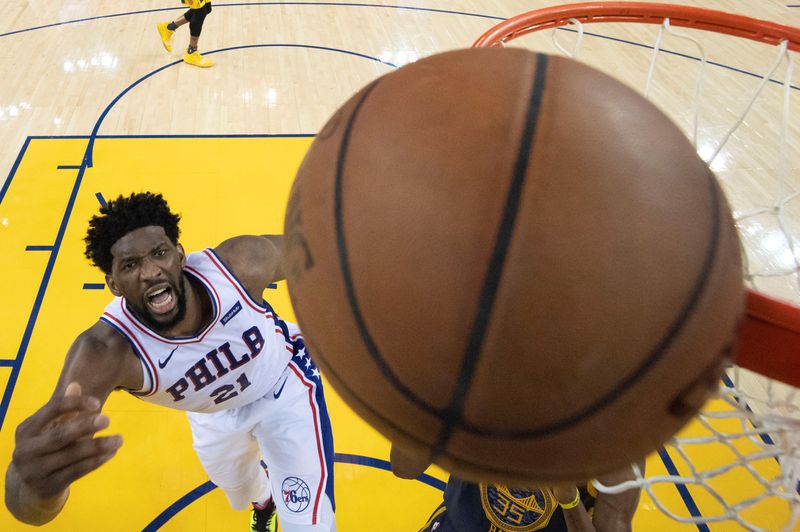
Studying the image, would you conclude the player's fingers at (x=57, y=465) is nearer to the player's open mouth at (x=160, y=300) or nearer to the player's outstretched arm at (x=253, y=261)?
the player's open mouth at (x=160, y=300)

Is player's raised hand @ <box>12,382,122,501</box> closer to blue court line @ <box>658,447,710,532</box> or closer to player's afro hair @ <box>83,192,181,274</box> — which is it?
player's afro hair @ <box>83,192,181,274</box>

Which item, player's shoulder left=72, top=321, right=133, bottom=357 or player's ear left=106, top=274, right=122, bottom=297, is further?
player's ear left=106, top=274, right=122, bottom=297

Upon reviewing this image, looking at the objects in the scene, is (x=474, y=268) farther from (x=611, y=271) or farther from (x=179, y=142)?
(x=179, y=142)

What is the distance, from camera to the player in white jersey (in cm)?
191

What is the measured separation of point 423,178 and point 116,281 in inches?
62.1

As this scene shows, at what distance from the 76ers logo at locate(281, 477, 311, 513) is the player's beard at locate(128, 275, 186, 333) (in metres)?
0.66

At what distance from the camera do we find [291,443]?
2.14 metres

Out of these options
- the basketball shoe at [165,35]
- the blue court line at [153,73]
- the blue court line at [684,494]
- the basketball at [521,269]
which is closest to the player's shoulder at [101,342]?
the basketball at [521,269]

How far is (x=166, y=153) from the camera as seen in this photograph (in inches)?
172

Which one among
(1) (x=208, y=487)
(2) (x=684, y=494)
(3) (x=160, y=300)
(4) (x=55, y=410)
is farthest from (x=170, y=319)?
(2) (x=684, y=494)

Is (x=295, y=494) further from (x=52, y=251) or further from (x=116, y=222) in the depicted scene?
(x=52, y=251)

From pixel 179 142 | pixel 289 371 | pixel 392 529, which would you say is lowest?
pixel 392 529

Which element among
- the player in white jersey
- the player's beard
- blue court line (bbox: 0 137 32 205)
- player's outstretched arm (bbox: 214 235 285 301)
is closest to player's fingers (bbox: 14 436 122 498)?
the player in white jersey

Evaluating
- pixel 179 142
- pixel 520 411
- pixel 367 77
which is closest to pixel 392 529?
pixel 520 411
